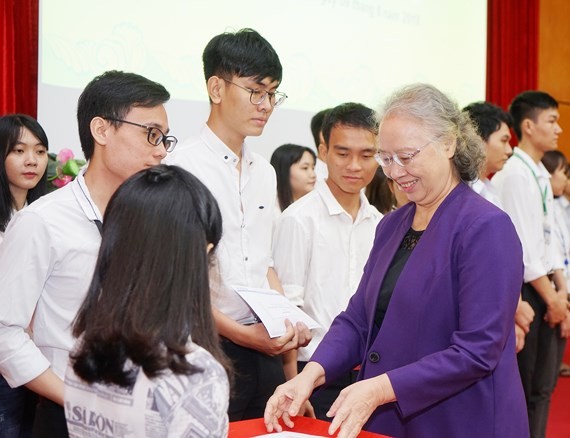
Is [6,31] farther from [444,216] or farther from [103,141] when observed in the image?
[444,216]

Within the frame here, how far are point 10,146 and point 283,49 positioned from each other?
79.5 inches

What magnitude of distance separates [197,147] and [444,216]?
2.72ft

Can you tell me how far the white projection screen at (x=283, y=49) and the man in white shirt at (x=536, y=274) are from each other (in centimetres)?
57

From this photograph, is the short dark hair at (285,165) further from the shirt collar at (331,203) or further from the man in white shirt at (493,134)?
the shirt collar at (331,203)

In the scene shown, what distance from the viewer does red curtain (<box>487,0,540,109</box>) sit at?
6.60 metres

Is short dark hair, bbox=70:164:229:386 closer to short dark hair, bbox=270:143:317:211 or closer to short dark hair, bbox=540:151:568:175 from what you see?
short dark hair, bbox=270:143:317:211

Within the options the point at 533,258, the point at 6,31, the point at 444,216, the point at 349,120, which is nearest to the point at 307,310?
the point at 349,120

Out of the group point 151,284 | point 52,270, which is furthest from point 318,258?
point 151,284

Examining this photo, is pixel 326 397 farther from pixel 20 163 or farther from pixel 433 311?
pixel 20 163

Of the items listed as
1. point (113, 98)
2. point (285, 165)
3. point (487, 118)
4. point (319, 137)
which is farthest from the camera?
point (285, 165)

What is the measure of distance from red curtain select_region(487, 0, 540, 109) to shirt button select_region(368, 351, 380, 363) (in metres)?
5.11

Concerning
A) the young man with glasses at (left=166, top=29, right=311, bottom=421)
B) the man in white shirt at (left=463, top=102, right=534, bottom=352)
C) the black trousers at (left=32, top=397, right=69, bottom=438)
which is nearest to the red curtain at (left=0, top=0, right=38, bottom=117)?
the young man with glasses at (left=166, top=29, right=311, bottom=421)

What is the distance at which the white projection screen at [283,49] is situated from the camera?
3717 millimetres

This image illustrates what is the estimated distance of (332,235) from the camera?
2.70m
